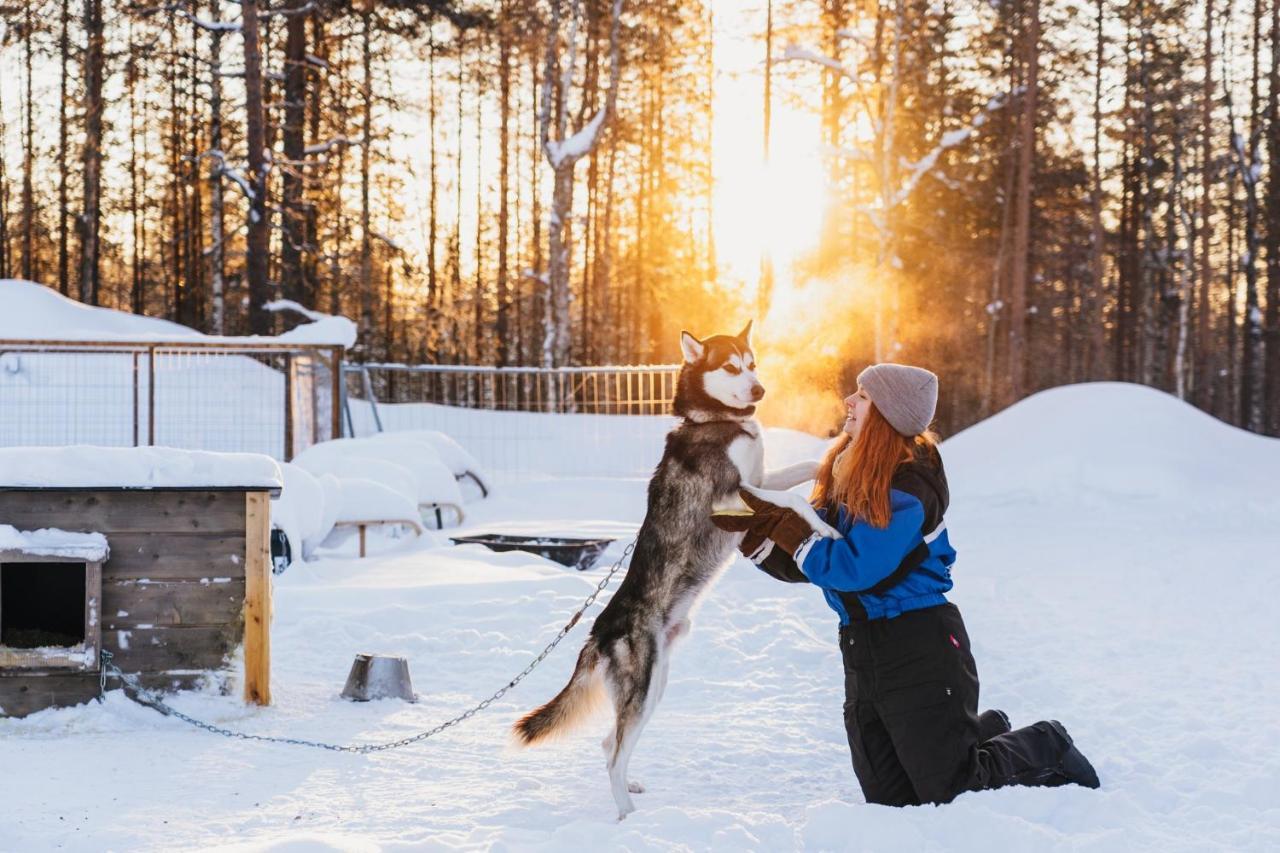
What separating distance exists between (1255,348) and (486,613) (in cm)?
2207

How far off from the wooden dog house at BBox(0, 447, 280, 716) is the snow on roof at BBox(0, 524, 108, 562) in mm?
10

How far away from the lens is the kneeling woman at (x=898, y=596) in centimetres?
390

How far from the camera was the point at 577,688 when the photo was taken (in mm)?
4297

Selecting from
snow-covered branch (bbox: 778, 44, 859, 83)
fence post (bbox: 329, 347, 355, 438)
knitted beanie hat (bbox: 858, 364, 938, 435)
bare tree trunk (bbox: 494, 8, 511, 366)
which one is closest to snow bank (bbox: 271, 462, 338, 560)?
fence post (bbox: 329, 347, 355, 438)

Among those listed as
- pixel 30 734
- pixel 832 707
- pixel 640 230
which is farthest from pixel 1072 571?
pixel 640 230

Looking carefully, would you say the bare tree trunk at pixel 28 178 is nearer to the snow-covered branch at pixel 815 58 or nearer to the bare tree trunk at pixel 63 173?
the bare tree trunk at pixel 63 173

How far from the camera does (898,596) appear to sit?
Answer: 3.98 m

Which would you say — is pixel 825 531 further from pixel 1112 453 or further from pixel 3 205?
pixel 3 205

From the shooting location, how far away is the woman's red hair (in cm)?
387

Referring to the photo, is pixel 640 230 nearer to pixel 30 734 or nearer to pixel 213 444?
pixel 213 444

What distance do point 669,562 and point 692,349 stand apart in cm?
84

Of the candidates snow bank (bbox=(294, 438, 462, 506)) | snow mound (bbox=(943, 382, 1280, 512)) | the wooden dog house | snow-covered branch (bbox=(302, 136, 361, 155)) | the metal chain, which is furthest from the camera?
snow-covered branch (bbox=(302, 136, 361, 155))

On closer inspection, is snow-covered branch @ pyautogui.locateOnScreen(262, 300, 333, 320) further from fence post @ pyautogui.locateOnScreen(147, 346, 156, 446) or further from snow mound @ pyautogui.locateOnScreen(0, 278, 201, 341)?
fence post @ pyautogui.locateOnScreen(147, 346, 156, 446)

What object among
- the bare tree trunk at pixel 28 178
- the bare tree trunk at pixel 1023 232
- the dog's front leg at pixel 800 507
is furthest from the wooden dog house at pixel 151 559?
the bare tree trunk at pixel 28 178
